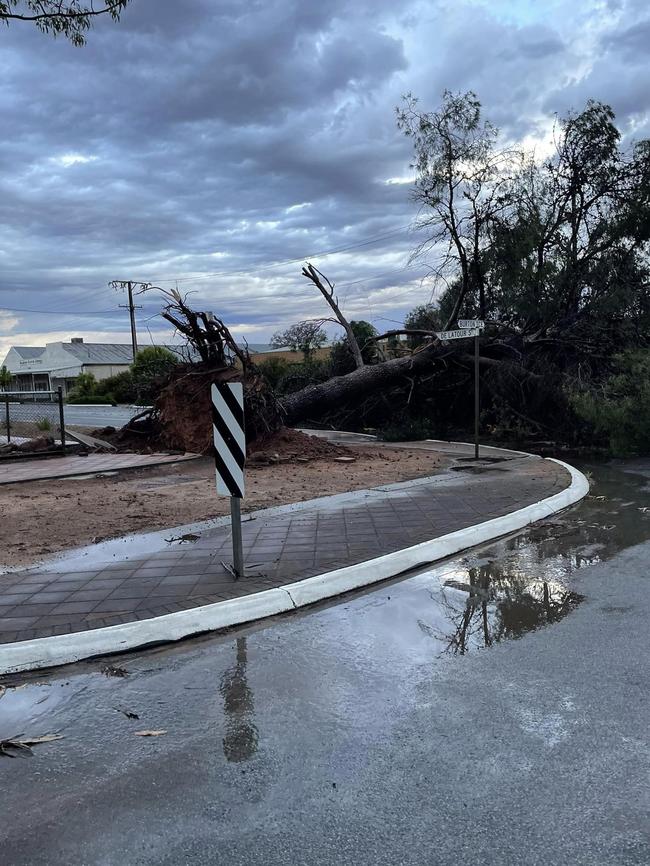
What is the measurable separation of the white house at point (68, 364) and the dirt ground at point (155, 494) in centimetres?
5663

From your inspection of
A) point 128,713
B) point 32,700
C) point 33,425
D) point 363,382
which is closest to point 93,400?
point 33,425

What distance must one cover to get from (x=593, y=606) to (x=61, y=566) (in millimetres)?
4477

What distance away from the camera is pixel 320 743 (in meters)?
3.26

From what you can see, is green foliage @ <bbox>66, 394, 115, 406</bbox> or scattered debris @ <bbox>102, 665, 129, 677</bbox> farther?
green foliage @ <bbox>66, 394, 115, 406</bbox>

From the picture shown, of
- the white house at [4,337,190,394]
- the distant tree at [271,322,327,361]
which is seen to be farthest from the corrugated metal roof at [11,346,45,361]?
the distant tree at [271,322,327,361]

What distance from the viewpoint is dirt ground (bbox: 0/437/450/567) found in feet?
24.2

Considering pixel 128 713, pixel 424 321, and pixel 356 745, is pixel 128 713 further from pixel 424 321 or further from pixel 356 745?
pixel 424 321

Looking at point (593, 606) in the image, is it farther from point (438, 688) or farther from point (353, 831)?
point (353, 831)

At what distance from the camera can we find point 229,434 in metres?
5.60

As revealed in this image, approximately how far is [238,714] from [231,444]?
8.23 ft

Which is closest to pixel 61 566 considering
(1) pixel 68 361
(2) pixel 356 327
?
(2) pixel 356 327

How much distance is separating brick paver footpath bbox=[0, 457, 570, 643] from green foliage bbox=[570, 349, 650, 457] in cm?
435

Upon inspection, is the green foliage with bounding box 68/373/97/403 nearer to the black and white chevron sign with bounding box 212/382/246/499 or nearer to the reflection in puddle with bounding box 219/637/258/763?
the black and white chevron sign with bounding box 212/382/246/499

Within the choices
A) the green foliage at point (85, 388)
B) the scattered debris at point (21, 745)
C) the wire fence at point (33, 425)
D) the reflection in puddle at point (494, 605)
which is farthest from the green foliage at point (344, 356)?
the green foliage at point (85, 388)
